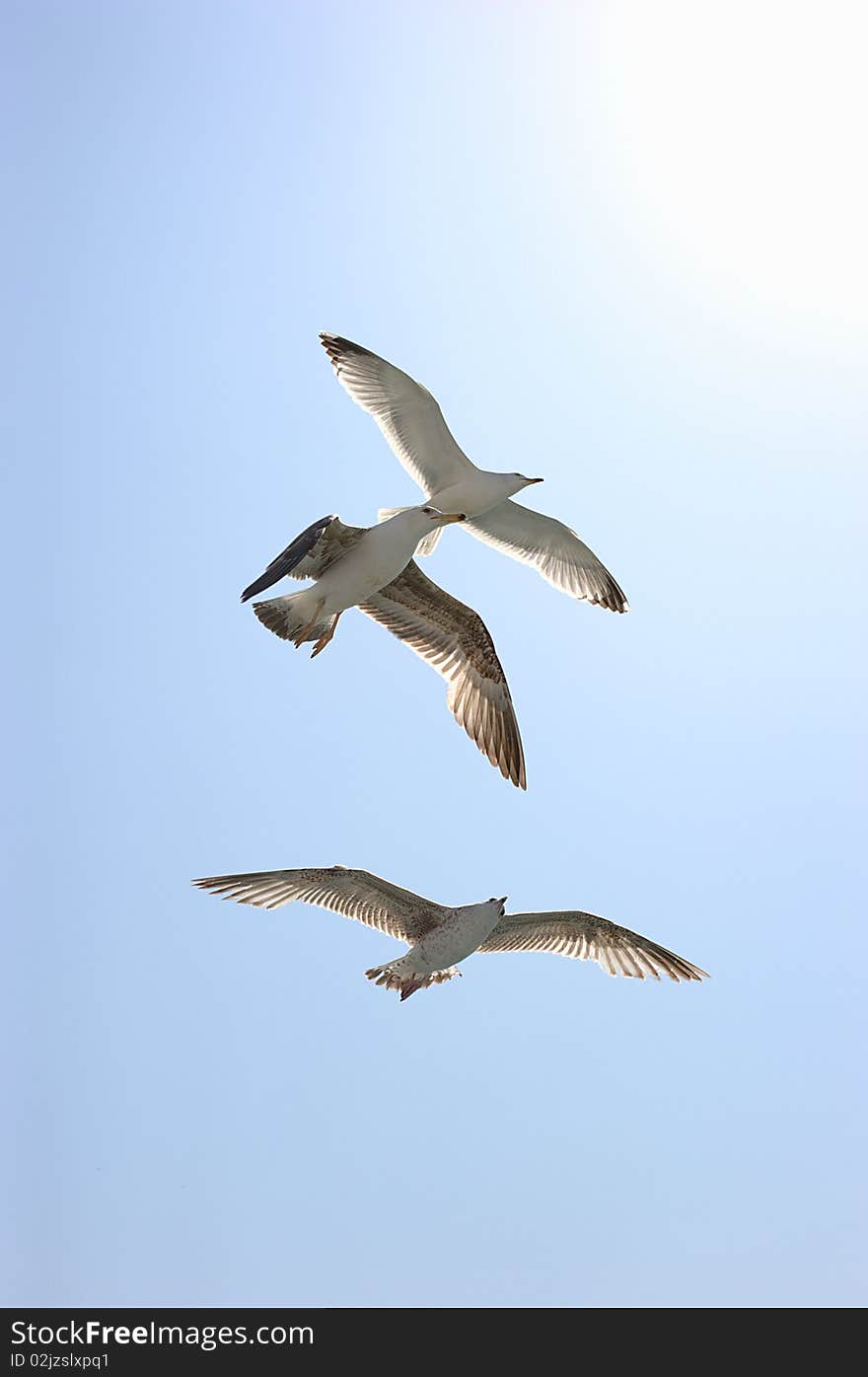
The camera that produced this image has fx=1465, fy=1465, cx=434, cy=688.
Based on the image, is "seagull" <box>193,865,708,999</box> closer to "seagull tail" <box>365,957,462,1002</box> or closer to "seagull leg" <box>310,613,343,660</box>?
"seagull tail" <box>365,957,462,1002</box>

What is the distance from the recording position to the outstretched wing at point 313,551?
9.62 meters

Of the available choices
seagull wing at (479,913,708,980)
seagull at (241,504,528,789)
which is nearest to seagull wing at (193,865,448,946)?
seagull wing at (479,913,708,980)

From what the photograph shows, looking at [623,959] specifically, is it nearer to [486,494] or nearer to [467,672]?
[467,672]

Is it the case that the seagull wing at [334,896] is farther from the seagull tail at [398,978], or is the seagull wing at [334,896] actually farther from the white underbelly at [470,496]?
the white underbelly at [470,496]

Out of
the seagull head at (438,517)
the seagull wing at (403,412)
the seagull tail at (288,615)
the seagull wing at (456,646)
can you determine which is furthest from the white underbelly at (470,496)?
the seagull tail at (288,615)

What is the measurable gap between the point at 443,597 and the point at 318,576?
67.3 inches

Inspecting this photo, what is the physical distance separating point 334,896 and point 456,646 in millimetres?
2458

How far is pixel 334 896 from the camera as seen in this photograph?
435 inches

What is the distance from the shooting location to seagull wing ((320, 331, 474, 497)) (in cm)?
1112

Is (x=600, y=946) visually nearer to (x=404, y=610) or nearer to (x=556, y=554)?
(x=404, y=610)

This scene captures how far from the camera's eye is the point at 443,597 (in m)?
12.1

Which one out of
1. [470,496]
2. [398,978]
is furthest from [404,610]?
[398,978]

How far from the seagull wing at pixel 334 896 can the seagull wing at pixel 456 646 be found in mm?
1707

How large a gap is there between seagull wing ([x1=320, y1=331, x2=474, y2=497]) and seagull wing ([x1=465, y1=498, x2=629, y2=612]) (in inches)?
37.2
